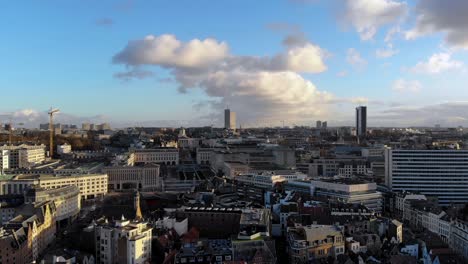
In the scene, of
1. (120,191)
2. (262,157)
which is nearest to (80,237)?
(120,191)

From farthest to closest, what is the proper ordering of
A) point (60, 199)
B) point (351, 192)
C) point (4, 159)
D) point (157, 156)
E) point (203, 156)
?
point (203, 156) → point (157, 156) → point (4, 159) → point (351, 192) → point (60, 199)

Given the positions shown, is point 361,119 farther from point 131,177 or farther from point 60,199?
point 60,199

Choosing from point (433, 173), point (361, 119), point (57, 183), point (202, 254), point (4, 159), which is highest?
point (361, 119)

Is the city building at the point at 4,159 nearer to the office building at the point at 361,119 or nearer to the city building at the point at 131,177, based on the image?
the city building at the point at 131,177

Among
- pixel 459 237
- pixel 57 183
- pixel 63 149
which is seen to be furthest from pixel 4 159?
pixel 459 237

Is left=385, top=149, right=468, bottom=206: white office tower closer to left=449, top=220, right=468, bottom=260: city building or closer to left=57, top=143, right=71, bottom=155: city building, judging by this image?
left=449, top=220, right=468, bottom=260: city building

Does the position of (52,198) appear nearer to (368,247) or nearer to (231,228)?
(231,228)

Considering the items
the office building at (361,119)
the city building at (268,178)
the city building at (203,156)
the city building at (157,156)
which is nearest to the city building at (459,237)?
the city building at (268,178)
